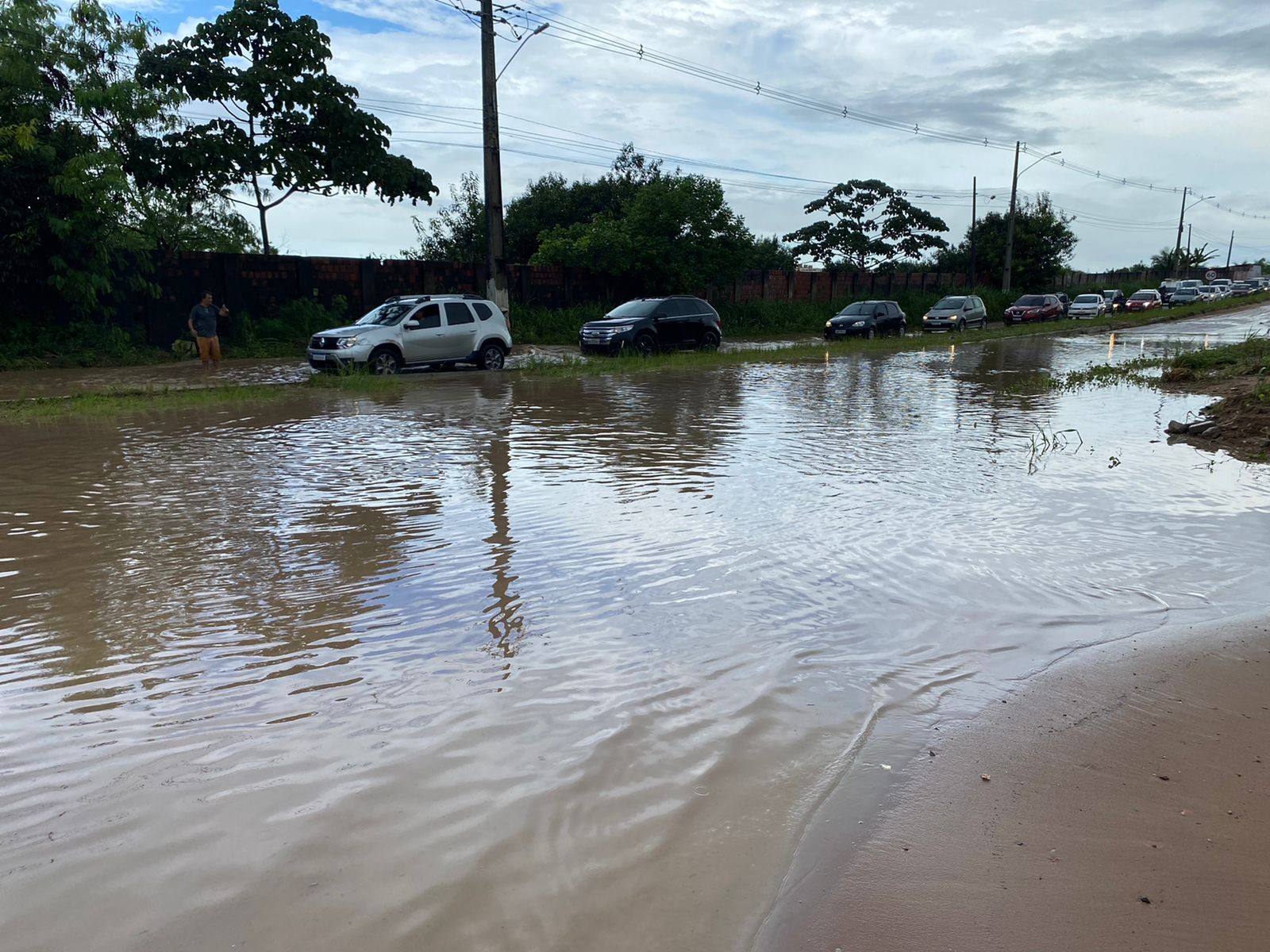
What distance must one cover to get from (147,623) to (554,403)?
10347 mm

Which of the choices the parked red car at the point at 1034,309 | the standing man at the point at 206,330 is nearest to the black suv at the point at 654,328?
the standing man at the point at 206,330

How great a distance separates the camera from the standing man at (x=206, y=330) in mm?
20438

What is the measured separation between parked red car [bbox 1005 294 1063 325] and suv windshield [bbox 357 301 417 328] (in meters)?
31.7

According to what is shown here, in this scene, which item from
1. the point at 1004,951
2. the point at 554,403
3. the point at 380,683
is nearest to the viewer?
the point at 1004,951

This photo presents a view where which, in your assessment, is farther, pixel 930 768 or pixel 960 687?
pixel 960 687

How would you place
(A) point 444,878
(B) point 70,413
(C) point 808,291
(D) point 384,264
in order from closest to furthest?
1. (A) point 444,878
2. (B) point 70,413
3. (D) point 384,264
4. (C) point 808,291

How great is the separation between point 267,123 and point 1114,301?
46785mm

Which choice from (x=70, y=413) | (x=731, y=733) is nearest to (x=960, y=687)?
(x=731, y=733)

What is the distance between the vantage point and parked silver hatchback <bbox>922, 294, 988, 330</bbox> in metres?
37.9

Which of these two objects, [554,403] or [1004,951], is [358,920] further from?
[554,403]

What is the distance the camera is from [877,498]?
839cm

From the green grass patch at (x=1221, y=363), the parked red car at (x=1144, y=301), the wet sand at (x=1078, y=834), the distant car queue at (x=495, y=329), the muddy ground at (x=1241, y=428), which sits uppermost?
the parked red car at (x=1144, y=301)

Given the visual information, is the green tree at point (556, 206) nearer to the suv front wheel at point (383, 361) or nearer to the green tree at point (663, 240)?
the green tree at point (663, 240)

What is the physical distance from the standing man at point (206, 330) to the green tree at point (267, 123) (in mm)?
5990
